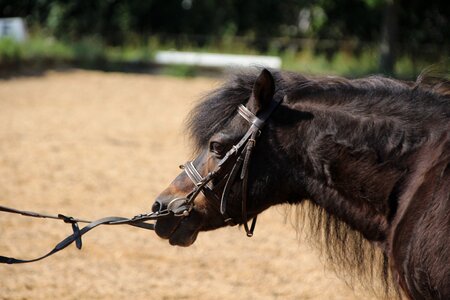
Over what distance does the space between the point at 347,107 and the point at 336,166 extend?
12.4 inches

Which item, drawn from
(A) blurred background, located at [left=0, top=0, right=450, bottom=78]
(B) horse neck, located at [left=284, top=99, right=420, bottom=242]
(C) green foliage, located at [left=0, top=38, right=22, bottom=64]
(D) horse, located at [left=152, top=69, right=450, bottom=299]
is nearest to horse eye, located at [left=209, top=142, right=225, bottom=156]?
(D) horse, located at [left=152, top=69, right=450, bottom=299]

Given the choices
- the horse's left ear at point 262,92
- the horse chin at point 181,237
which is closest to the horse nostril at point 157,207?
the horse chin at point 181,237

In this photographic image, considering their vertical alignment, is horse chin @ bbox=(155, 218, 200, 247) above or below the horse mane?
below

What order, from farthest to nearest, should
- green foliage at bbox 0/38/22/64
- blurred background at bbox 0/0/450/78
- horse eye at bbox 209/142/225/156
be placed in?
blurred background at bbox 0/0/450/78, green foliage at bbox 0/38/22/64, horse eye at bbox 209/142/225/156

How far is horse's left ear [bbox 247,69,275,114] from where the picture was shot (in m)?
3.19

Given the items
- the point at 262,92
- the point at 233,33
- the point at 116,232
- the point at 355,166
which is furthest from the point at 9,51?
the point at 355,166

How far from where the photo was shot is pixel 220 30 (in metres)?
29.1

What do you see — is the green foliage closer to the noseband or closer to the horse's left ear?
the noseband

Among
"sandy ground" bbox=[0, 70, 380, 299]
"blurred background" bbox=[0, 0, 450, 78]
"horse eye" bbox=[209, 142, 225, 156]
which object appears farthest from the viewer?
"blurred background" bbox=[0, 0, 450, 78]

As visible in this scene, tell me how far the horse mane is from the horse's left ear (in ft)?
0.33

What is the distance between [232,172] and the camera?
3291mm

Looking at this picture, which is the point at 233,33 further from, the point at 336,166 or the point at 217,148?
the point at 336,166

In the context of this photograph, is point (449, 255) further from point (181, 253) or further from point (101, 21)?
point (101, 21)

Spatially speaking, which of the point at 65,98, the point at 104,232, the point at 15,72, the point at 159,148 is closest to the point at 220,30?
the point at 15,72
